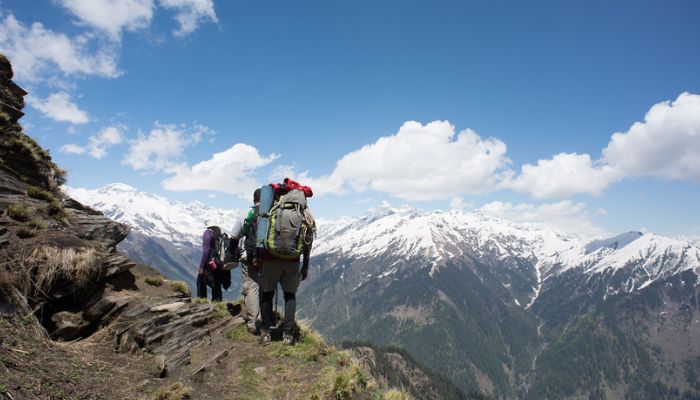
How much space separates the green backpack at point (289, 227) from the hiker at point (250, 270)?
138 cm

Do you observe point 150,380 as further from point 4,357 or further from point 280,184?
point 280,184

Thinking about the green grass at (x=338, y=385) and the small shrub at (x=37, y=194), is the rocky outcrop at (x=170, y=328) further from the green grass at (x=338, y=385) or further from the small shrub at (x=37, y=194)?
the small shrub at (x=37, y=194)

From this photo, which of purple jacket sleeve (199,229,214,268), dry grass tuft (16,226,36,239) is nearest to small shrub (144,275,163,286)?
purple jacket sleeve (199,229,214,268)

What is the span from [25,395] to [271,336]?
6.80 metres

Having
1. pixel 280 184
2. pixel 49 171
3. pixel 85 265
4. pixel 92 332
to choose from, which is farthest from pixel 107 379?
pixel 49 171

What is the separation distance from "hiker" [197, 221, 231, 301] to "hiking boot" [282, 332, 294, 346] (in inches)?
204

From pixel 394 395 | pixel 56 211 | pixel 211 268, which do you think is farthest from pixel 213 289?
pixel 394 395

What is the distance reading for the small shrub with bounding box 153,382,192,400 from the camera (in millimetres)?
8367

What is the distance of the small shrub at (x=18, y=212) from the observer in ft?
39.5

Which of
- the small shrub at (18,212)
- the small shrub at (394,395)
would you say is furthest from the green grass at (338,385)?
the small shrub at (18,212)

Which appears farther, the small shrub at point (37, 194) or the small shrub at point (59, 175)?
the small shrub at point (59, 175)

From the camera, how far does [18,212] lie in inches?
478

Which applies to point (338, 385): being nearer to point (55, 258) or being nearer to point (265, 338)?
point (265, 338)

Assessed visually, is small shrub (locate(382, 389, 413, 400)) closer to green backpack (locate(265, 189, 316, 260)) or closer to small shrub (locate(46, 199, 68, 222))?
green backpack (locate(265, 189, 316, 260))
